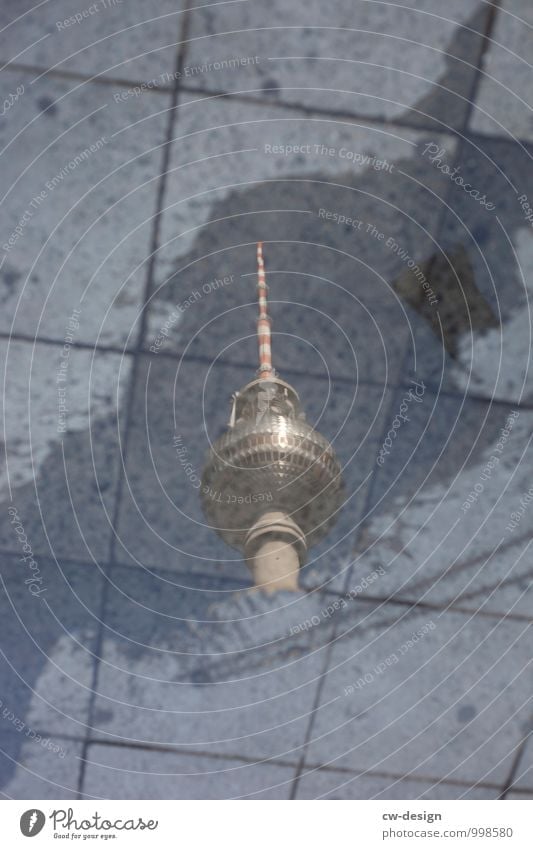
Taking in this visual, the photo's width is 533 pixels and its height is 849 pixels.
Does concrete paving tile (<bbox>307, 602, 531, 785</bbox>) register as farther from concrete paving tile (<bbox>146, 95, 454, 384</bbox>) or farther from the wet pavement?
concrete paving tile (<bbox>146, 95, 454, 384</bbox>)

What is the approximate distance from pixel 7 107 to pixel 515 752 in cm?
198

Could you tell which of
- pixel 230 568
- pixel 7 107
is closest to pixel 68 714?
pixel 230 568

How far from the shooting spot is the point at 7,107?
5.34ft

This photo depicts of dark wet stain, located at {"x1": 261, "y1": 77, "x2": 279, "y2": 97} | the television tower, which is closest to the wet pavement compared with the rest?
dark wet stain, located at {"x1": 261, "y1": 77, "x2": 279, "y2": 97}

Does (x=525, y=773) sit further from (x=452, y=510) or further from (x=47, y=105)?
(x=47, y=105)

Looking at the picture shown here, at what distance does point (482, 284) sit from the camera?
1.77m

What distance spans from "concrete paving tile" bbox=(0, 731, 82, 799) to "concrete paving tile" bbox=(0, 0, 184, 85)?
63.6 inches

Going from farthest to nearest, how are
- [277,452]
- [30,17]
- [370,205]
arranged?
[370,205]
[30,17]
[277,452]

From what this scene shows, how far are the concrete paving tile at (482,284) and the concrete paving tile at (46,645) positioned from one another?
98 cm

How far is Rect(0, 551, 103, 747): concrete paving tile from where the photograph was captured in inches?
75.2

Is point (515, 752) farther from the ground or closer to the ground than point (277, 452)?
closer to the ground

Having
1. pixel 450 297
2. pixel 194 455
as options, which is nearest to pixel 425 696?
pixel 194 455

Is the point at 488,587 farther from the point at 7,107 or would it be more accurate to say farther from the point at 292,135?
the point at 7,107

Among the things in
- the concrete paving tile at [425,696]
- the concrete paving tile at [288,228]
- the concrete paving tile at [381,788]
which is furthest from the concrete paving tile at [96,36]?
the concrete paving tile at [381,788]
